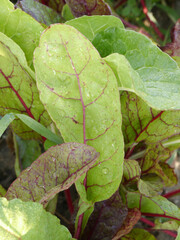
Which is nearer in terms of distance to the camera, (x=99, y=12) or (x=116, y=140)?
(x=116, y=140)

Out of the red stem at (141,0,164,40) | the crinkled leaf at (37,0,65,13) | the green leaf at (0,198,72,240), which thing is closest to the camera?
the green leaf at (0,198,72,240)

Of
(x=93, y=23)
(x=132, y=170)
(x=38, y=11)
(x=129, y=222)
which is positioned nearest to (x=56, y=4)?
(x=38, y=11)

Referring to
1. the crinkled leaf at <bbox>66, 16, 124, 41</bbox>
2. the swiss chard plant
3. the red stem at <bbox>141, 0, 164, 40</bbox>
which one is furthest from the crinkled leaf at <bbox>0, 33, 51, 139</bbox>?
the red stem at <bbox>141, 0, 164, 40</bbox>

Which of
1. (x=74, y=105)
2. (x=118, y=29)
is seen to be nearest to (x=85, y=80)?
(x=74, y=105)

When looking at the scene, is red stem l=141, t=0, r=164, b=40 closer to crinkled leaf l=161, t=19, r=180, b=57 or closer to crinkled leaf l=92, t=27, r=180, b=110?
crinkled leaf l=161, t=19, r=180, b=57

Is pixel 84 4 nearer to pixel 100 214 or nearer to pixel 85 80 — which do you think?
pixel 85 80

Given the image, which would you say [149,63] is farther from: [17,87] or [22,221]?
[22,221]

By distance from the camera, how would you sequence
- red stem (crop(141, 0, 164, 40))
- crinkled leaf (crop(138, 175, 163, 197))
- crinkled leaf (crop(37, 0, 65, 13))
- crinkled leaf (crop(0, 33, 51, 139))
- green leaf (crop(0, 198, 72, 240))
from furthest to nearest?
red stem (crop(141, 0, 164, 40)) → crinkled leaf (crop(37, 0, 65, 13)) → crinkled leaf (crop(138, 175, 163, 197)) → crinkled leaf (crop(0, 33, 51, 139)) → green leaf (crop(0, 198, 72, 240))
